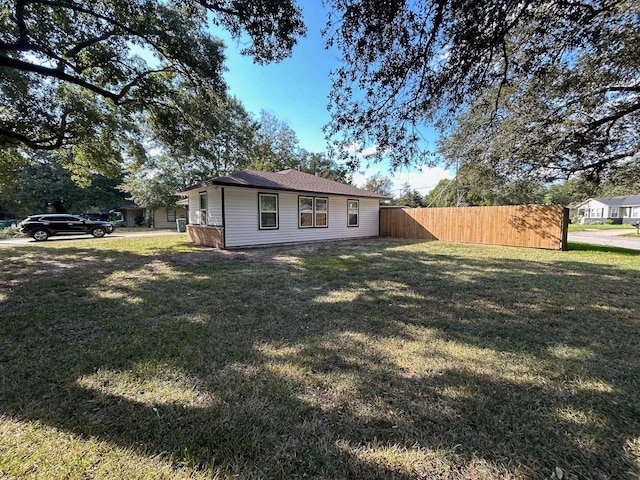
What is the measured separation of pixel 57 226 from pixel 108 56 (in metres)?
11.3

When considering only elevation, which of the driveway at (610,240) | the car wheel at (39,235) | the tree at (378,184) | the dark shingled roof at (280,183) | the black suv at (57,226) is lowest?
the driveway at (610,240)

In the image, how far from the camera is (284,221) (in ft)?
39.0

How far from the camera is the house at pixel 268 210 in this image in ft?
33.7

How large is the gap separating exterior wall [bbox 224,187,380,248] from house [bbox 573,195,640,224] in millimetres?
33084

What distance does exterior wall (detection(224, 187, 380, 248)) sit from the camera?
33.9ft

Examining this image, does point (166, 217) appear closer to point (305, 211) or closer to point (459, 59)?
point (305, 211)

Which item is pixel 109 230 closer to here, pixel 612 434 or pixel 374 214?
pixel 374 214

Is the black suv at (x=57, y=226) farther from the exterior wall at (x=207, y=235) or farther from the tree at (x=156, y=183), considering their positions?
the exterior wall at (x=207, y=235)

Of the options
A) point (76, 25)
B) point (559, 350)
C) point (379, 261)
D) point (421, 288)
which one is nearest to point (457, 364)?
point (559, 350)

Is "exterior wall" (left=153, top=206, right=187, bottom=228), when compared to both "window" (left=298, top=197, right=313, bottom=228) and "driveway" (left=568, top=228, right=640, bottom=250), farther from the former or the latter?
"driveway" (left=568, top=228, right=640, bottom=250)

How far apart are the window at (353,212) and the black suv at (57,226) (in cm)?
1454

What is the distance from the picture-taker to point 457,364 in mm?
2602

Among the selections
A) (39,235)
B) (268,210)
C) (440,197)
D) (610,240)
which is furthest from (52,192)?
(610,240)

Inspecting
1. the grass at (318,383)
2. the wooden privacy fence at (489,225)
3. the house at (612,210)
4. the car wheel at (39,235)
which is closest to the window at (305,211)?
the wooden privacy fence at (489,225)
